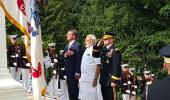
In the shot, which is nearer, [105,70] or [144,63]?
[105,70]

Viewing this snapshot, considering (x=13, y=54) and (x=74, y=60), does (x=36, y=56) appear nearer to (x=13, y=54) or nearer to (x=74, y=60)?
(x=74, y=60)

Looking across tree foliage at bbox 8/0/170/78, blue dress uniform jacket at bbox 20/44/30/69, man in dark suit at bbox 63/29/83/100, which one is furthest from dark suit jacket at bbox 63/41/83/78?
tree foliage at bbox 8/0/170/78

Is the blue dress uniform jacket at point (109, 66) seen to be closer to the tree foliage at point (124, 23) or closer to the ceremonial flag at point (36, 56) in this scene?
the ceremonial flag at point (36, 56)

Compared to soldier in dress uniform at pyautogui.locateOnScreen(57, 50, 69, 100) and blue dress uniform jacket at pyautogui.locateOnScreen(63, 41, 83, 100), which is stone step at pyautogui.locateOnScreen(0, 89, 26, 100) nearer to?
blue dress uniform jacket at pyautogui.locateOnScreen(63, 41, 83, 100)

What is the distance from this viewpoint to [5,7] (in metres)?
7.71

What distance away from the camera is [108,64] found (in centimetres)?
946

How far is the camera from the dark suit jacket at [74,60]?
9984 millimetres

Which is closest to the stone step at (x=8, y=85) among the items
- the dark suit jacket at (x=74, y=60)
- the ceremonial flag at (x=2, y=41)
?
the ceremonial flag at (x=2, y=41)

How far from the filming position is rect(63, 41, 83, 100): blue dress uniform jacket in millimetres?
10000

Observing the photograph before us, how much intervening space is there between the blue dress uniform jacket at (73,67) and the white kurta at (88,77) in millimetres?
408

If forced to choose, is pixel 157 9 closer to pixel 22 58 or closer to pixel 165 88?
pixel 22 58

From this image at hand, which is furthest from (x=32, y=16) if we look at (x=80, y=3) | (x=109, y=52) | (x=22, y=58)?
(x=80, y=3)

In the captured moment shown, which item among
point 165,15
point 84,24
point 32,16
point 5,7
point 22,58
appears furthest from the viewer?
point 84,24

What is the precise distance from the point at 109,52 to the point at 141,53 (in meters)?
10.8
